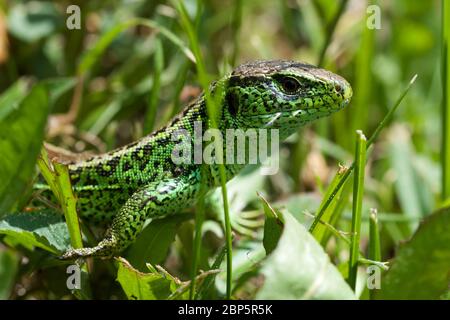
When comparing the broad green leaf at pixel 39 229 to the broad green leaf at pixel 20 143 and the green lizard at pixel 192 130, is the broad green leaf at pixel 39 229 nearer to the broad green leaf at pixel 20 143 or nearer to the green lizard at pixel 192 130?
the broad green leaf at pixel 20 143

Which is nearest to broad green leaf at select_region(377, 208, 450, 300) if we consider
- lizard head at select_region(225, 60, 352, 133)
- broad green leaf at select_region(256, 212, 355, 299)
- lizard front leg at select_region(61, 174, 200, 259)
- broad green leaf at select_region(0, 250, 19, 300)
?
broad green leaf at select_region(256, 212, 355, 299)

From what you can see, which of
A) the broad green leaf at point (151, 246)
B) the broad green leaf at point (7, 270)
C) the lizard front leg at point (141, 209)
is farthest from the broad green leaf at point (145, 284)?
the broad green leaf at point (7, 270)

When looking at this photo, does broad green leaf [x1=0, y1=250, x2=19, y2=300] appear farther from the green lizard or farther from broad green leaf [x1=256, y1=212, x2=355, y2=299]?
broad green leaf [x1=256, y1=212, x2=355, y2=299]

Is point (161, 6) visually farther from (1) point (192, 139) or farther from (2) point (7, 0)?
(1) point (192, 139)

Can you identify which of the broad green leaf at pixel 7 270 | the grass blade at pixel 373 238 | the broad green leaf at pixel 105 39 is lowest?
the broad green leaf at pixel 7 270

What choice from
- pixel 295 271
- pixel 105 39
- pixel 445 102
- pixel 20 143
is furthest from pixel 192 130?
pixel 445 102

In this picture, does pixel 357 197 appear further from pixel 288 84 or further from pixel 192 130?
pixel 192 130

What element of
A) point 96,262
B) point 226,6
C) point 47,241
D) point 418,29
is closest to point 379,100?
point 418,29
